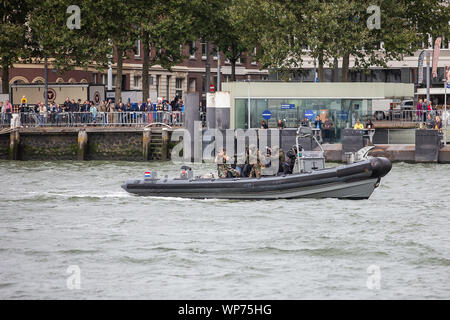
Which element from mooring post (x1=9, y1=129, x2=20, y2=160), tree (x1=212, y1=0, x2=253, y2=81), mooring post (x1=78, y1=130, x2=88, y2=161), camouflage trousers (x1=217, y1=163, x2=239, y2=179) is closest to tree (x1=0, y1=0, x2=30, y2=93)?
mooring post (x1=9, y1=129, x2=20, y2=160)

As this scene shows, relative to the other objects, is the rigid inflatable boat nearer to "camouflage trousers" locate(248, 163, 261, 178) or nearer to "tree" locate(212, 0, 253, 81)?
"camouflage trousers" locate(248, 163, 261, 178)

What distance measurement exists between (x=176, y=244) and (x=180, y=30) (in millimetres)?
34328

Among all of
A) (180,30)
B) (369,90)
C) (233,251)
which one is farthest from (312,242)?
(180,30)

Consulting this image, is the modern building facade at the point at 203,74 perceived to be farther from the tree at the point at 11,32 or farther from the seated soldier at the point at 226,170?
the seated soldier at the point at 226,170

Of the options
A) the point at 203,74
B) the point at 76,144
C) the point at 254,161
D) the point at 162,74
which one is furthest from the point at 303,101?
the point at 203,74

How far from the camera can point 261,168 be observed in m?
29.8

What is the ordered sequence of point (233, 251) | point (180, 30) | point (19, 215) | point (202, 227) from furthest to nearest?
1. point (180, 30)
2. point (19, 215)
3. point (202, 227)
4. point (233, 251)

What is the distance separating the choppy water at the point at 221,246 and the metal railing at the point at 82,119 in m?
17.6

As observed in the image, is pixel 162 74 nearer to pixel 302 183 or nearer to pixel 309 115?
pixel 309 115

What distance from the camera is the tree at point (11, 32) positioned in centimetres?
5631

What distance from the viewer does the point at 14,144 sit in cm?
5056

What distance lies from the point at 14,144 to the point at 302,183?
81.3 feet
